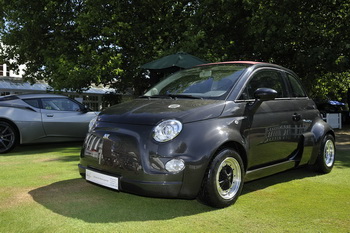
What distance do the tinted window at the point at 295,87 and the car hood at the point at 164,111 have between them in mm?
1826

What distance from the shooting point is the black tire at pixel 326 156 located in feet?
18.2

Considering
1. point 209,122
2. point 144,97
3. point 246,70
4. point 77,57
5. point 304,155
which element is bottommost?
point 304,155

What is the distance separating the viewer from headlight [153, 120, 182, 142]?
352cm

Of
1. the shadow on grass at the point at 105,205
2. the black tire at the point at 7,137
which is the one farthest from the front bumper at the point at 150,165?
the black tire at the point at 7,137

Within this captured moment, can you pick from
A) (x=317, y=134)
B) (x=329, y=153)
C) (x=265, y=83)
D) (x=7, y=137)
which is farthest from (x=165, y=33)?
(x=265, y=83)

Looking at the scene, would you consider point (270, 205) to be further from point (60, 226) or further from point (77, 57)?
point (77, 57)

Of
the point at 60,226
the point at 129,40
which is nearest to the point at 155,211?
the point at 60,226

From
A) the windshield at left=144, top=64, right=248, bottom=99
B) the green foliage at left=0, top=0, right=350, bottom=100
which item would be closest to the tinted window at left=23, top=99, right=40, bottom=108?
the windshield at left=144, top=64, right=248, bottom=99

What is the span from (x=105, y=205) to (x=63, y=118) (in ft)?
17.4

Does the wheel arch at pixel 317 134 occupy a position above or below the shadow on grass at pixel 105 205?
above

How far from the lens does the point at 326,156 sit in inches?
228

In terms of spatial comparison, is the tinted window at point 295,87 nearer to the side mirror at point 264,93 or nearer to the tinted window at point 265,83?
the tinted window at point 265,83

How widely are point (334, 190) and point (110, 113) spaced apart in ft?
10.5

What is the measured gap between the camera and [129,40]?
600 inches
